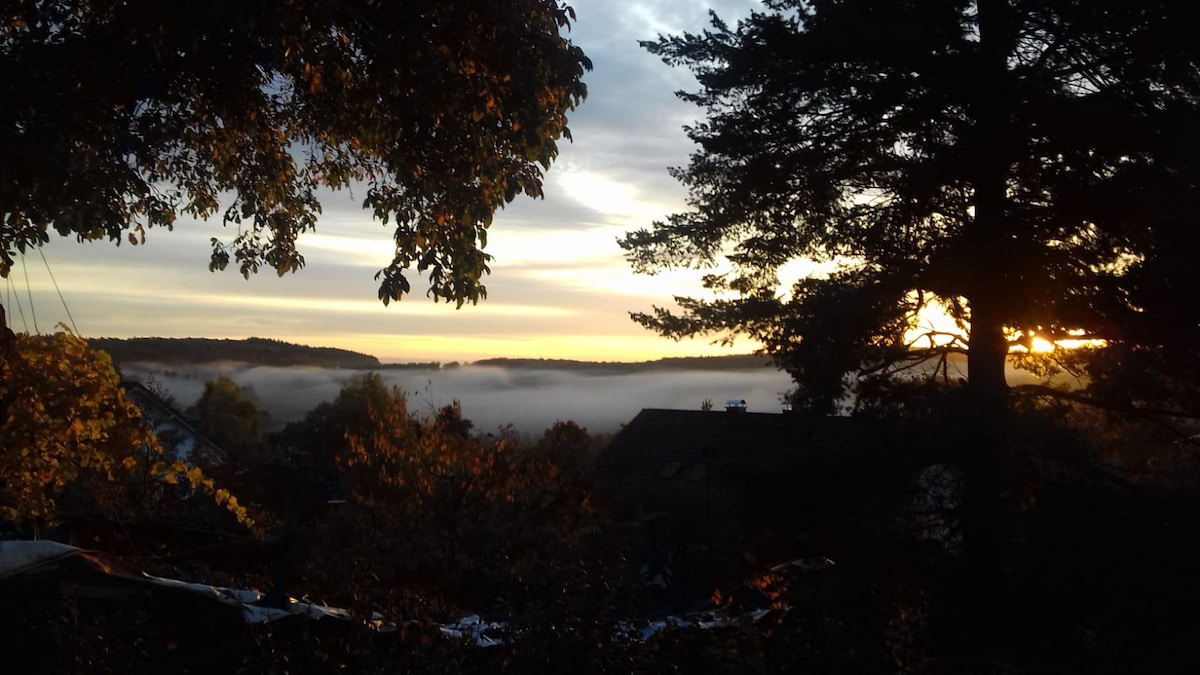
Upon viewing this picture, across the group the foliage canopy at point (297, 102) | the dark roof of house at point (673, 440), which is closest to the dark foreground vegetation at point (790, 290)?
the foliage canopy at point (297, 102)

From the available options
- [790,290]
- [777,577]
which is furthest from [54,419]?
[790,290]

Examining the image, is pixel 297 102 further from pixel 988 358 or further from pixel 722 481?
pixel 988 358

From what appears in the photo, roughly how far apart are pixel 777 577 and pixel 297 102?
6.52 meters

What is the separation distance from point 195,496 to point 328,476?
15155mm

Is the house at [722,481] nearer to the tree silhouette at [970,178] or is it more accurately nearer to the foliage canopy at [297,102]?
the tree silhouette at [970,178]

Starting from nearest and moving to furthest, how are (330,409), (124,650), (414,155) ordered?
(124,650), (414,155), (330,409)

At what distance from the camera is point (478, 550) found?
65.2ft

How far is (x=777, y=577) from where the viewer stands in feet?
33.4

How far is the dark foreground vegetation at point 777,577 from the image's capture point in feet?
21.2

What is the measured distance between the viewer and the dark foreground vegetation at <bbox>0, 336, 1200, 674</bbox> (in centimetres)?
646

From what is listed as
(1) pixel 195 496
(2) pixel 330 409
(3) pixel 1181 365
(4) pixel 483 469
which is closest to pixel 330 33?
(3) pixel 1181 365

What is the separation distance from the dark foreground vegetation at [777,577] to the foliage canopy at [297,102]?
9.01ft

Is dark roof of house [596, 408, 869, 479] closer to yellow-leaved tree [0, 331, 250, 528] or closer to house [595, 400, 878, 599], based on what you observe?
house [595, 400, 878, 599]

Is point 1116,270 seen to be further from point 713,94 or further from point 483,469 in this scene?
point 483,469
